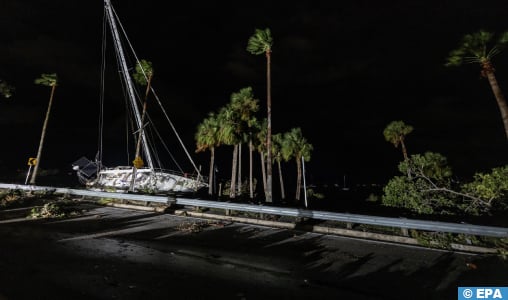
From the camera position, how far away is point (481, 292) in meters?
4.90

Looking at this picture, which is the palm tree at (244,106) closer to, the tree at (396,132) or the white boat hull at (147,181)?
the white boat hull at (147,181)

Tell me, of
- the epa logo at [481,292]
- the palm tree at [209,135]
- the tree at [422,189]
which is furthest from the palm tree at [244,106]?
the epa logo at [481,292]

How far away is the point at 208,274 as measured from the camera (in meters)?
5.78

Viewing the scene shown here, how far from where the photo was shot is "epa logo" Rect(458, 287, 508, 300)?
15.8 feet

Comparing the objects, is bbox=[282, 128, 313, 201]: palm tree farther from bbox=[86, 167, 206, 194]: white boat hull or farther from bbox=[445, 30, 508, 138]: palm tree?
bbox=[445, 30, 508, 138]: palm tree

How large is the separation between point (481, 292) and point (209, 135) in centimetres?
3598

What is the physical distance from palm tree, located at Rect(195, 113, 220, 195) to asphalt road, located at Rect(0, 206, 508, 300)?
1165 inches

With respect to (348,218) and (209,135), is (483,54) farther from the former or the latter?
(209,135)

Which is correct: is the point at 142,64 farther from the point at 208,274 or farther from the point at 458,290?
the point at 458,290

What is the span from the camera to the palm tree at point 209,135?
38906mm

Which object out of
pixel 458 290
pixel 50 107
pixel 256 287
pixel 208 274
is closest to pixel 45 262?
pixel 208 274

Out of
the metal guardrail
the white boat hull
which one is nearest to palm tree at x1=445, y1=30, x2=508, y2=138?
the metal guardrail

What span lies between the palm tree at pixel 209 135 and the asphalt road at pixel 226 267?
29.6 meters

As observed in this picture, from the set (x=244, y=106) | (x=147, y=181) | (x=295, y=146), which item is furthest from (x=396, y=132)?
(x=147, y=181)
